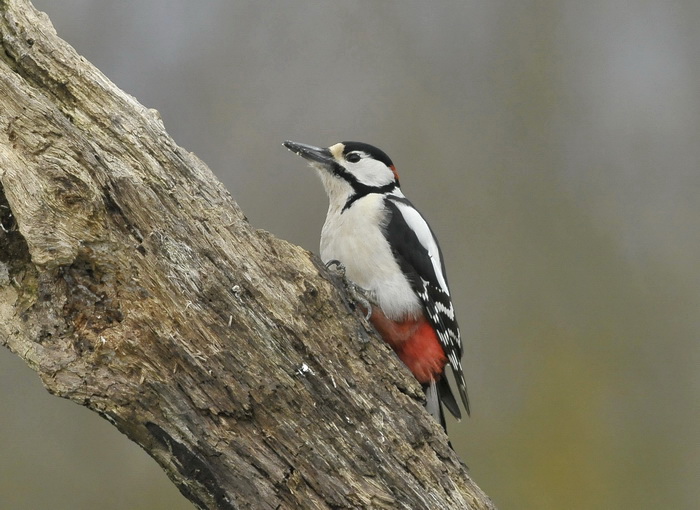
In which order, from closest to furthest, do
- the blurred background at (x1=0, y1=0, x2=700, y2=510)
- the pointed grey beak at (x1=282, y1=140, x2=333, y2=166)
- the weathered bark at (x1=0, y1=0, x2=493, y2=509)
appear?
the weathered bark at (x1=0, y1=0, x2=493, y2=509), the pointed grey beak at (x1=282, y1=140, x2=333, y2=166), the blurred background at (x1=0, y1=0, x2=700, y2=510)

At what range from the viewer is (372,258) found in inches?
141

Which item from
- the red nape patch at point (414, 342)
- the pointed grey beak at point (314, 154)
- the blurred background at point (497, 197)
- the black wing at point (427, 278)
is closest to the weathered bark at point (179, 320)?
the red nape patch at point (414, 342)

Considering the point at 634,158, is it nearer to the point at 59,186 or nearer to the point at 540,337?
the point at 540,337

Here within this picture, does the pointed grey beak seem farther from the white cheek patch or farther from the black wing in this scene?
the black wing

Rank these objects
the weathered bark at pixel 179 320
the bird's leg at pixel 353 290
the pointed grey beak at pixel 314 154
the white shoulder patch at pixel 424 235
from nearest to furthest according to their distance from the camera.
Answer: the weathered bark at pixel 179 320
the bird's leg at pixel 353 290
the white shoulder patch at pixel 424 235
the pointed grey beak at pixel 314 154

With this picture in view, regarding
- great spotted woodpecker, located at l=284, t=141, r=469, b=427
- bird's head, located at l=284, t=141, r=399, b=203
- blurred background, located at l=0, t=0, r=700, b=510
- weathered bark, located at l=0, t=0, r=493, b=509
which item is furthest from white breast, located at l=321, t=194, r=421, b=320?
blurred background, located at l=0, t=0, r=700, b=510

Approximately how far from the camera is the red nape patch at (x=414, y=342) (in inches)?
140

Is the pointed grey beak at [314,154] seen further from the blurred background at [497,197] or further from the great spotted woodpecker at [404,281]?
the blurred background at [497,197]

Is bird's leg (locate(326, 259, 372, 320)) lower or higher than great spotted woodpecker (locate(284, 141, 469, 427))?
lower

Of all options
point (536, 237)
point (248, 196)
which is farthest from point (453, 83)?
point (248, 196)

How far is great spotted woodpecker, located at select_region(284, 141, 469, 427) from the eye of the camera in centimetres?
355

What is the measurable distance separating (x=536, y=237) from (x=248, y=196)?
7.15 feet

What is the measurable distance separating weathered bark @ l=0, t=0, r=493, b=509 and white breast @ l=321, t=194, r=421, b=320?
0.69 metres

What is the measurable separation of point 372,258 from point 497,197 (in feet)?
10.3
